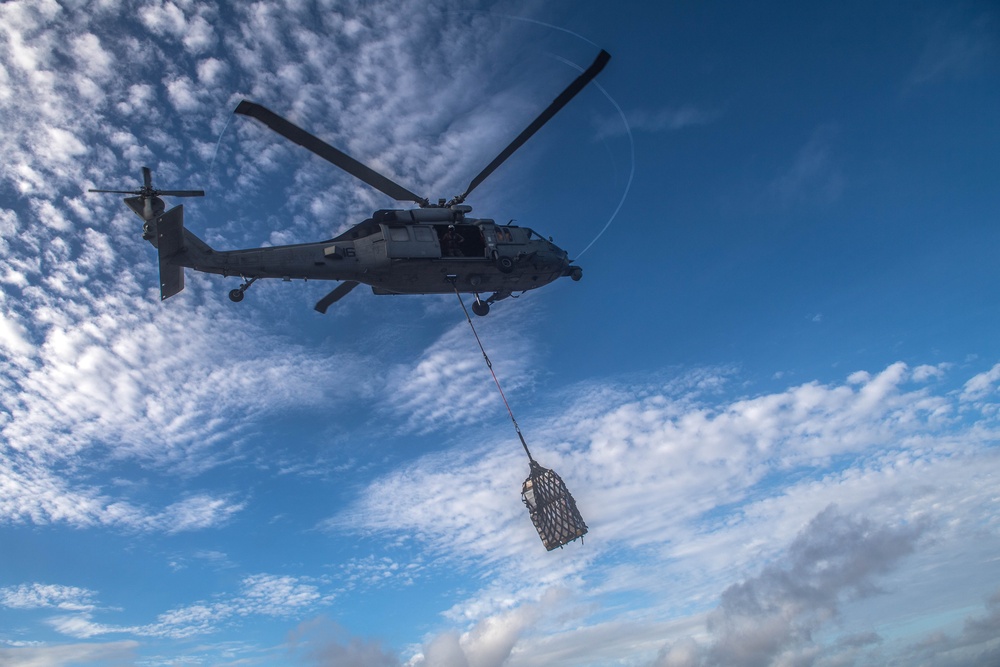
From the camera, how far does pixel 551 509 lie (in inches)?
832

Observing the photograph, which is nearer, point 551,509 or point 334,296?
point 551,509

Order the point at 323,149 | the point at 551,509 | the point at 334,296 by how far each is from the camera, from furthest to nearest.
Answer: the point at 334,296 < the point at 323,149 < the point at 551,509

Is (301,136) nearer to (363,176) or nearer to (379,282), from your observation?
(363,176)

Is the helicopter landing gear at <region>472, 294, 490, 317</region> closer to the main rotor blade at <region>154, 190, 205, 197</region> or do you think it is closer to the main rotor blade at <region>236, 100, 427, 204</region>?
the main rotor blade at <region>236, 100, 427, 204</region>

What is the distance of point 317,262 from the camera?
2412 cm

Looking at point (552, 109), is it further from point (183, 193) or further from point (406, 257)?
point (183, 193)

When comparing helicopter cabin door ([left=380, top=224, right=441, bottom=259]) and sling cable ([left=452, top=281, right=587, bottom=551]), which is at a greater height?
helicopter cabin door ([left=380, top=224, right=441, bottom=259])

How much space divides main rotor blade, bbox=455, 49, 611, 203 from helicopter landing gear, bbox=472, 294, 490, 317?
542 centimetres

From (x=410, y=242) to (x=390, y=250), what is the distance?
0.89 meters

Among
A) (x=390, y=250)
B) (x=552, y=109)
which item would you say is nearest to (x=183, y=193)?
(x=390, y=250)

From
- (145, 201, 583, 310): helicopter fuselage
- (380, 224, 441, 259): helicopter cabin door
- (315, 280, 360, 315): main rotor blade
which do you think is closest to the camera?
(145, 201, 583, 310): helicopter fuselage

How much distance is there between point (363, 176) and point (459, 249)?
4718 mm

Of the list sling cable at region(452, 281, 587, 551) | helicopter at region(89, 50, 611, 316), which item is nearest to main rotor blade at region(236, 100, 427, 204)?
helicopter at region(89, 50, 611, 316)

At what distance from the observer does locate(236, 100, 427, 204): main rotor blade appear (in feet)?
72.6
